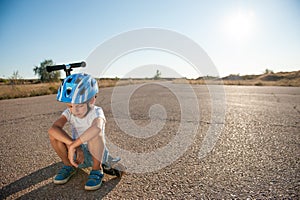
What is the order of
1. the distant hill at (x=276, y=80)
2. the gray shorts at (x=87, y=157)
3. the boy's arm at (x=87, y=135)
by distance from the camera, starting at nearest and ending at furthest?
the boy's arm at (x=87, y=135) → the gray shorts at (x=87, y=157) → the distant hill at (x=276, y=80)

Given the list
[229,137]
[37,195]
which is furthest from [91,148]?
[229,137]

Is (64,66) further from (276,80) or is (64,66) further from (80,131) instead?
(276,80)

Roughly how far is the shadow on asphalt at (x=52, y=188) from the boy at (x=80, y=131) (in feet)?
0.20

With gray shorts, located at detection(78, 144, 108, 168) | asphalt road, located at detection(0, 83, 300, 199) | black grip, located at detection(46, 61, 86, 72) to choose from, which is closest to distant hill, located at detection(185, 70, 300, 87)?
asphalt road, located at detection(0, 83, 300, 199)

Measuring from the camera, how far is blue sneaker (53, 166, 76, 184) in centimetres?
183

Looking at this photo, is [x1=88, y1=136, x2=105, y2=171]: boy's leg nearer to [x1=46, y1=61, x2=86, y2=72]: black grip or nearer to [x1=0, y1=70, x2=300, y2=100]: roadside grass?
[x1=46, y1=61, x2=86, y2=72]: black grip

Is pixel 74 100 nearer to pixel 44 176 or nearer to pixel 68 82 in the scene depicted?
pixel 68 82

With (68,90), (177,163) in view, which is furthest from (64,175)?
(177,163)

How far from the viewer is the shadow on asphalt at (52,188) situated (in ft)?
5.47

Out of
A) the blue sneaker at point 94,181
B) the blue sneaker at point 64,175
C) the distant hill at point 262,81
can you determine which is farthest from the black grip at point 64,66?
the distant hill at point 262,81

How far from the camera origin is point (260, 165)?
217 cm

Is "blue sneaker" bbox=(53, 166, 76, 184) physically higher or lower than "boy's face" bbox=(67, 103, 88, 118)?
lower

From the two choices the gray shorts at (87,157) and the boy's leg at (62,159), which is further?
the gray shorts at (87,157)

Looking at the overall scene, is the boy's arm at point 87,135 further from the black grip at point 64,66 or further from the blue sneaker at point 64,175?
the black grip at point 64,66
